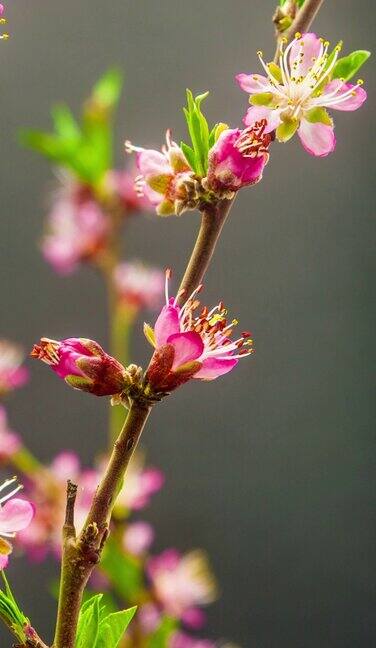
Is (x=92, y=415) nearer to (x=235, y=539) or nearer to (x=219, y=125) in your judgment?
(x=235, y=539)

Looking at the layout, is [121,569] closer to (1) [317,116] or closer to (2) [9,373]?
(2) [9,373]

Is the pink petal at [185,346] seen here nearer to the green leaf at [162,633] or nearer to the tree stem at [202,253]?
the tree stem at [202,253]

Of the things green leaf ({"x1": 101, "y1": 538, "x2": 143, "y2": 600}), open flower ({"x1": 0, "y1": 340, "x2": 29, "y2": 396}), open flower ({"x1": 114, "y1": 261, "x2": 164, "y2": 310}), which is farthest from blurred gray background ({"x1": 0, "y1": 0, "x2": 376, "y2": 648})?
green leaf ({"x1": 101, "y1": 538, "x2": 143, "y2": 600})

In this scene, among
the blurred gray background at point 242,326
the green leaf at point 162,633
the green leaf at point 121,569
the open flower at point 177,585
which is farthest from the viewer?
the blurred gray background at point 242,326

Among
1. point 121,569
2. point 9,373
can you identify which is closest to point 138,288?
point 9,373

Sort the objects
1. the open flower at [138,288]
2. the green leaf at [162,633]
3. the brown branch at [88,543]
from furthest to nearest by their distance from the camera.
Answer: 1. the open flower at [138,288]
2. the green leaf at [162,633]
3. the brown branch at [88,543]

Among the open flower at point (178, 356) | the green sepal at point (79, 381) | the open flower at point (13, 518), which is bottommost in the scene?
the open flower at point (13, 518)

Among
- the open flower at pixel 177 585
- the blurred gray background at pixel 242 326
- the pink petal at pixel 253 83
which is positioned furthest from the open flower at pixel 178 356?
the blurred gray background at pixel 242 326

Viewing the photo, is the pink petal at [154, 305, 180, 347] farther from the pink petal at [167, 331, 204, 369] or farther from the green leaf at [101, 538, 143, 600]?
the green leaf at [101, 538, 143, 600]
